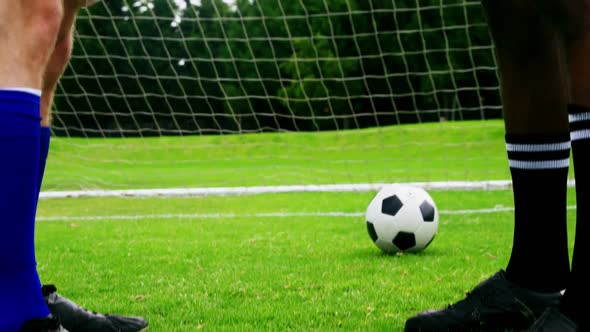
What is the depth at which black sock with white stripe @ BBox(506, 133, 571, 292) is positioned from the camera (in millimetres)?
1781

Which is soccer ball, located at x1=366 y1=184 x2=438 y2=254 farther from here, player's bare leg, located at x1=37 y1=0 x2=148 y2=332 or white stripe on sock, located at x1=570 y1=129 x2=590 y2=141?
white stripe on sock, located at x1=570 y1=129 x2=590 y2=141

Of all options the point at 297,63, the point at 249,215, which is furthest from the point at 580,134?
the point at 297,63

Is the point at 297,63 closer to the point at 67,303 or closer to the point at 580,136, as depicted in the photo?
the point at 67,303

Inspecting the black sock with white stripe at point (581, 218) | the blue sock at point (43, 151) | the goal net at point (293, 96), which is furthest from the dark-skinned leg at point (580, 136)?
the goal net at point (293, 96)

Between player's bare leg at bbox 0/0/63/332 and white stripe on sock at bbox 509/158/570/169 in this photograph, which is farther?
white stripe on sock at bbox 509/158/570/169

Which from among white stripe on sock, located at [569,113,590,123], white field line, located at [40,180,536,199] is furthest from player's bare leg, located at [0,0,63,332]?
white field line, located at [40,180,536,199]

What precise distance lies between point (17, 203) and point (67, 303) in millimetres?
545

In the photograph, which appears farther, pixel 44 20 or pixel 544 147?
pixel 544 147

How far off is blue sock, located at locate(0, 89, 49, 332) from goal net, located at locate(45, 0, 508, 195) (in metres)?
7.13

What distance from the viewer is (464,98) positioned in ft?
69.8

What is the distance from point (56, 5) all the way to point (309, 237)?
9.19 feet

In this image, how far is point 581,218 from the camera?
4.40ft

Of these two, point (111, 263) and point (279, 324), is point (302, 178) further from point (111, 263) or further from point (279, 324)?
point (279, 324)

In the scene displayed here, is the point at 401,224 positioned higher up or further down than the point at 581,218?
further down
